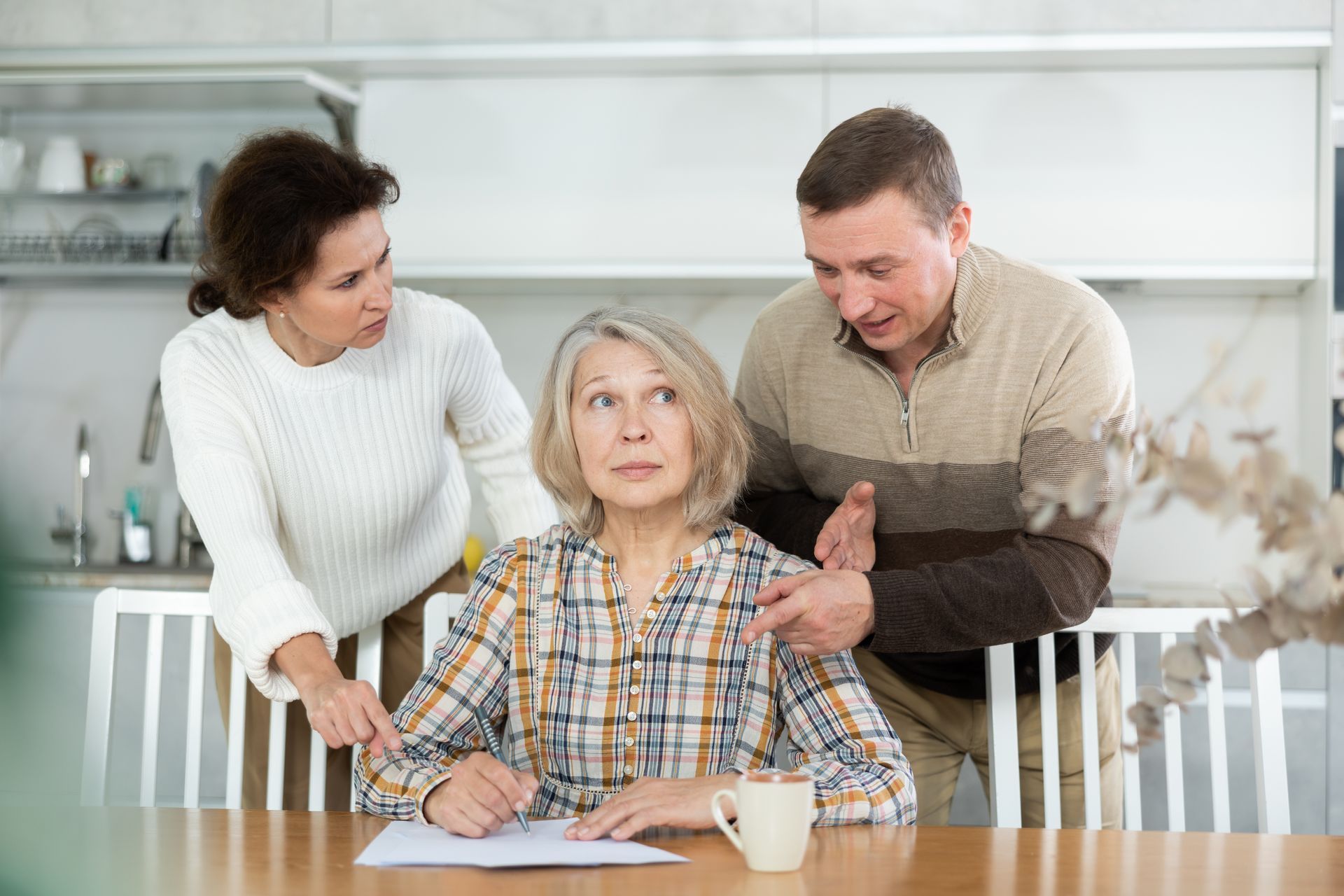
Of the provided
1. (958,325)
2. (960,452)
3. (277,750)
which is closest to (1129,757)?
(960,452)

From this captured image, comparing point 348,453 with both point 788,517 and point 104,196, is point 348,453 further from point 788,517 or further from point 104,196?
point 104,196

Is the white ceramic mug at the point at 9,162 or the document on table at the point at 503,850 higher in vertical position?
the white ceramic mug at the point at 9,162

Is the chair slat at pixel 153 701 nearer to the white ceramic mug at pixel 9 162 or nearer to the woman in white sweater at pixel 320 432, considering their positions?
the woman in white sweater at pixel 320 432

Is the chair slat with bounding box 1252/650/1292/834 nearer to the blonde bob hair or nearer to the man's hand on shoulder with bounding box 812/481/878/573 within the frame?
the man's hand on shoulder with bounding box 812/481/878/573

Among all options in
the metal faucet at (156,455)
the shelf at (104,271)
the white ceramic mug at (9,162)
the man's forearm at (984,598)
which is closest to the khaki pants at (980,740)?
the man's forearm at (984,598)

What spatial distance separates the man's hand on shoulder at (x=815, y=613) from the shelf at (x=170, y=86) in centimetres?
212

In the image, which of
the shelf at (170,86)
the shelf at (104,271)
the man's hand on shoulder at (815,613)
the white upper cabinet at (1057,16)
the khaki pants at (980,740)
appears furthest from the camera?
the shelf at (104,271)

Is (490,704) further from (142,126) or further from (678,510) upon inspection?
(142,126)

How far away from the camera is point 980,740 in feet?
5.71

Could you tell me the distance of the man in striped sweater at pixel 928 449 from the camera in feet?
4.62

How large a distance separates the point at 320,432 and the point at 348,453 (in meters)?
0.05

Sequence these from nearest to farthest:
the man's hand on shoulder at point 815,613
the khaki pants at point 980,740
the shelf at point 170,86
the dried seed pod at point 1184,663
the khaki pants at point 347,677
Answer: the dried seed pod at point 1184,663, the man's hand on shoulder at point 815,613, the khaki pants at point 980,740, the khaki pants at point 347,677, the shelf at point 170,86

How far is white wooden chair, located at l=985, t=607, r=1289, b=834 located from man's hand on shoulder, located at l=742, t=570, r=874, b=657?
0.86 ft

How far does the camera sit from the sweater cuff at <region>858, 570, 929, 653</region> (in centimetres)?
137
